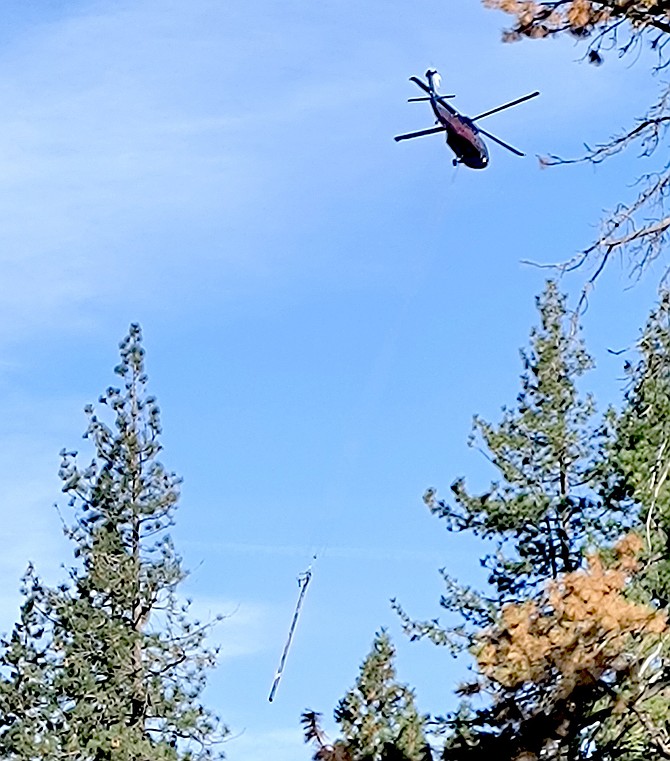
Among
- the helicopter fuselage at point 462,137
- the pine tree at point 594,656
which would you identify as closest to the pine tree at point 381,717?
the pine tree at point 594,656

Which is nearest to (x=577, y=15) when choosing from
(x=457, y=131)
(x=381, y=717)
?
(x=457, y=131)

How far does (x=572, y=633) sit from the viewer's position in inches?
385

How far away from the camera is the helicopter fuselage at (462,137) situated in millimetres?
9778

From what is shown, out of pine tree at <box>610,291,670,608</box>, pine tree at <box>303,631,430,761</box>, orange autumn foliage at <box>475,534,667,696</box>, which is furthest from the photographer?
pine tree at <box>303,631,430,761</box>

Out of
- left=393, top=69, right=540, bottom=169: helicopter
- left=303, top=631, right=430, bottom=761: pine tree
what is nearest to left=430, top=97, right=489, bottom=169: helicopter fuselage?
left=393, top=69, right=540, bottom=169: helicopter

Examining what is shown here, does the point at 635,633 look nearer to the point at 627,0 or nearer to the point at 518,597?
the point at 627,0

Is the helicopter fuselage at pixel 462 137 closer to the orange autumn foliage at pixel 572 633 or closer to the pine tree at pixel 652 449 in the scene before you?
the pine tree at pixel 652 449

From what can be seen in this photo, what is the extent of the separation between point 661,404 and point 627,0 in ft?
7.89

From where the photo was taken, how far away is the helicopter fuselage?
978 cm

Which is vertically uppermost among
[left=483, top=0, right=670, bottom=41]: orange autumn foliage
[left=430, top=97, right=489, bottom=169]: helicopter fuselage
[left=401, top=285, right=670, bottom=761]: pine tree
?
[left=430, top=97, right=489, bottom=169]: helicopter fuselage

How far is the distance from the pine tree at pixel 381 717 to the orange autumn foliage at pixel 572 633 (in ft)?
9.95

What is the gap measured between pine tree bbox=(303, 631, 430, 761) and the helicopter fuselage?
539 cm

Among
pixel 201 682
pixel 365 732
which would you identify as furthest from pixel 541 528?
pixel 201 682

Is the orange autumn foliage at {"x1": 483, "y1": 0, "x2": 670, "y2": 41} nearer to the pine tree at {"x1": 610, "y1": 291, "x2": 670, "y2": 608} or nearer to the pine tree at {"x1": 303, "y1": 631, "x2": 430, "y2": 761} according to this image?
the pine tree at {"x1": 610, "y1": 291, "x2": 670, "y2": 608}
